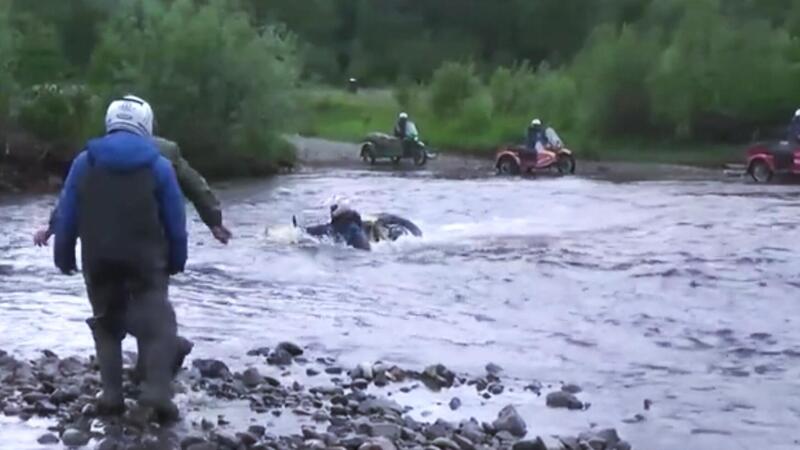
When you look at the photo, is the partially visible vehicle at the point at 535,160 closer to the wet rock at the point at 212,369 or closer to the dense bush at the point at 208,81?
the dense bush at the point at 208,81

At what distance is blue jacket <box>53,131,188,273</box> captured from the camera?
9102 mm

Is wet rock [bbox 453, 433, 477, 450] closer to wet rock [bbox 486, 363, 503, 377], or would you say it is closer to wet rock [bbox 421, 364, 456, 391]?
wet rock [bbox 421, 364, 456, 391]

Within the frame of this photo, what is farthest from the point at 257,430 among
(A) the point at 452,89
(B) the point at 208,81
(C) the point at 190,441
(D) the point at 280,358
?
(A) the point at 452,89

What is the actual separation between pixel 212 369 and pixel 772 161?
2813 cm

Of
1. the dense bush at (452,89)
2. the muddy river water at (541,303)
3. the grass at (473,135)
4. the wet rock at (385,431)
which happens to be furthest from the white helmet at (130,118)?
the dense bush at (452,89)

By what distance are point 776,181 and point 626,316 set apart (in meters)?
22.1

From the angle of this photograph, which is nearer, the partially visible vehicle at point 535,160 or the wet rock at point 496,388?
the wet rock at point 496,388

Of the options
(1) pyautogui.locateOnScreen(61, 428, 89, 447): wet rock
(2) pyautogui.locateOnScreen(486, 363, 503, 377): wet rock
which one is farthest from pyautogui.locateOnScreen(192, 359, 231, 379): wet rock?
(1) pyautogui.locateOnScreen(61, 428, 89, 447): wet rock

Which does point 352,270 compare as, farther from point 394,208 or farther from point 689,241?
point 394,208

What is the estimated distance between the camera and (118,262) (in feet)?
30.6

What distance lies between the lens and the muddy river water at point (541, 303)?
12820 mm

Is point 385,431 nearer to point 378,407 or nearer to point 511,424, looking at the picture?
point 378,407

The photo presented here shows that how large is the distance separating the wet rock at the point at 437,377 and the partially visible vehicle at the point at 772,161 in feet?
86.9

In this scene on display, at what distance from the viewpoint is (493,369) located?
1337 centimetres
